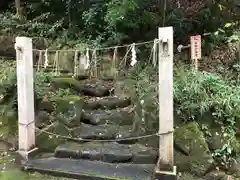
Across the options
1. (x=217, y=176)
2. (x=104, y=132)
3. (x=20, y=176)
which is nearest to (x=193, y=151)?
(x=217, y=176)

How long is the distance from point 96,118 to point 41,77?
175 cm

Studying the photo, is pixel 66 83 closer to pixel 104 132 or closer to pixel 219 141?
pixel 104 132

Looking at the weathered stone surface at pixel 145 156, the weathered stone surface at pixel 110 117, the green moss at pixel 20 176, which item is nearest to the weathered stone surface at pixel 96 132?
the weathered stone surface at pixel 110 117

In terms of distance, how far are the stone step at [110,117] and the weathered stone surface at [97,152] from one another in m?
0.60

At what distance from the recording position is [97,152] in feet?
15.3

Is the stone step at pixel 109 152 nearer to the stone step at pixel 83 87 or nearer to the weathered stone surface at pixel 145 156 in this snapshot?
the weathered stone surface at pixel 145 156

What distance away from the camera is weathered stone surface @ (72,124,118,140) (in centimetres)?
503

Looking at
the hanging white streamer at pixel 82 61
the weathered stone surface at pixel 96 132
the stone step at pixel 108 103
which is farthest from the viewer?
the hanging white streamer at pixel 82 61

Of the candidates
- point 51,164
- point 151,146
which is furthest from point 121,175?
point 51,164

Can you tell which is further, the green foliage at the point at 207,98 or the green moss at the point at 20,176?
the green foliage at the point at 207,98

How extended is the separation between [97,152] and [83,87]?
2079mm

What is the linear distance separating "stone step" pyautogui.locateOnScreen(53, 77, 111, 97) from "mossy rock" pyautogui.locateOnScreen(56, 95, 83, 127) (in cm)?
65

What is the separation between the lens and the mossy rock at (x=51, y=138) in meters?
5.10

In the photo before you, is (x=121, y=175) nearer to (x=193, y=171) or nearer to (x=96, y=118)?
(x=193, y=171)
